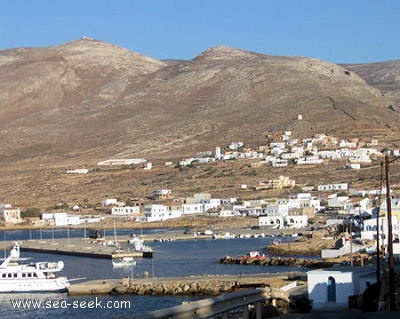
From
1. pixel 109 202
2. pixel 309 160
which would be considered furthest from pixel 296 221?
pixel 309 160

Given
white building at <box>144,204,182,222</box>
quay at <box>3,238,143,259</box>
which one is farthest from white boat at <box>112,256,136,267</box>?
white building at <box>144,204,182,222</box>

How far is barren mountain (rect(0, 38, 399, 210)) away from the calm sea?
173 feet

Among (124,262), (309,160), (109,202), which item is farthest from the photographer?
(309,160)

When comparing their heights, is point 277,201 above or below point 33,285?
above

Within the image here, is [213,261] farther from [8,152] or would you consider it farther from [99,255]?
[8,152]

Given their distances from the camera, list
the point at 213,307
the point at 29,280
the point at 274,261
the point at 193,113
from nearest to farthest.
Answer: the point at 213,307 < the point at 29,280 < the point at 274,261 < the point at 193,113

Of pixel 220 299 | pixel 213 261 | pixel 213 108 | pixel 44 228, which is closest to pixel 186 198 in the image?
pixel 44 228

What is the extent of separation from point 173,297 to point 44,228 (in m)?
56.7

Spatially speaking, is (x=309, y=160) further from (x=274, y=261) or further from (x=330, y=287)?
(x=330, y=287)

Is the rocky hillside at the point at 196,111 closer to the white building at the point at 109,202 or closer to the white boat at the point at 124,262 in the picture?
the white building at the point at 109,202

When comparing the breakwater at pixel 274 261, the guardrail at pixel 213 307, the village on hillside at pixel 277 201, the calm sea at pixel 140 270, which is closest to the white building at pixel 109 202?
the village on hillside at pixel 277 201

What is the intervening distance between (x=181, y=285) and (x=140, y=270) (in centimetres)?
1220

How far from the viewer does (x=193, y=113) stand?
14462cm

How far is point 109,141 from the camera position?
453 feet
